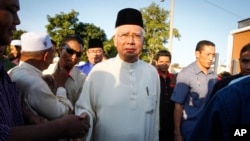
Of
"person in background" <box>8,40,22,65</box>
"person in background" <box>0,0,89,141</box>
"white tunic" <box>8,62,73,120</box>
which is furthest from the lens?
"person in background" <box>8,40,22,65</box>

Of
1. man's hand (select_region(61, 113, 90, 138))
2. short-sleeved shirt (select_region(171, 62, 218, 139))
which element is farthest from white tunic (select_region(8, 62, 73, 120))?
short-sleeved shirt (select_region(171, 62, 218, 139))

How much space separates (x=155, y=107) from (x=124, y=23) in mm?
1009

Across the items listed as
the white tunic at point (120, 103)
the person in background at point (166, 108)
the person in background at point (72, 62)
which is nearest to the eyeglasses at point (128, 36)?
the white tunic at point (120, 103)

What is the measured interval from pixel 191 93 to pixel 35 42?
2.42 meters

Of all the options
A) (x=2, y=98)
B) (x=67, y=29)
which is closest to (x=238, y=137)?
(x=2, y=98)

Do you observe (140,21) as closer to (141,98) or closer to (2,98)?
(141,98)

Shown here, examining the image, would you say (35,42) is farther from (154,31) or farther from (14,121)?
(154,31)

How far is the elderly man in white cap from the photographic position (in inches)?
98.5

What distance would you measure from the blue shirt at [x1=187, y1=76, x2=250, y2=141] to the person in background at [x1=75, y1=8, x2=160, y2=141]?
1631 millimetres

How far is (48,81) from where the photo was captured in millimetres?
2895

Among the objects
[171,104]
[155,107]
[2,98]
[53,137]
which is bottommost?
[171,104]

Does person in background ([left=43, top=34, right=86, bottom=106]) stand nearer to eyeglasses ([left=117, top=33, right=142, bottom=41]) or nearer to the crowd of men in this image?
the crowd of men

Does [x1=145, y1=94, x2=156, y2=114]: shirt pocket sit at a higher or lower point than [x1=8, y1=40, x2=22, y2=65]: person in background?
lower

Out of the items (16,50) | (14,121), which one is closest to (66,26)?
(16,50)
